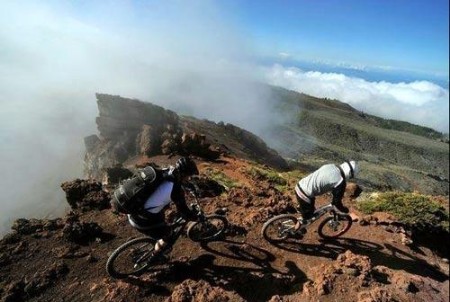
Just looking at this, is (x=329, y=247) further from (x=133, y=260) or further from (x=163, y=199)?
(x=163, y=199)

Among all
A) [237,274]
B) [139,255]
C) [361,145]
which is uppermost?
[139,255]

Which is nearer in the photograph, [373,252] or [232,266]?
[232,266]

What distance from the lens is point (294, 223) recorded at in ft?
30.1

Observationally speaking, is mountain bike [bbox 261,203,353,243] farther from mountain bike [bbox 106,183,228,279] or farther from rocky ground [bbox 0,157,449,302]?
mountain bike [bbox 106,183,228,279]

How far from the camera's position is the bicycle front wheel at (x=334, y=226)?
9328 mm

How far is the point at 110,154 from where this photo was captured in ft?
87.5

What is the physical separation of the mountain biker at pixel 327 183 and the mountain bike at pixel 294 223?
0.37m

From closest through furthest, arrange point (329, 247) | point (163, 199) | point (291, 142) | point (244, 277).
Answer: point (163, 199)
point (244, 277)
point (329, 247)
point (291, 142)

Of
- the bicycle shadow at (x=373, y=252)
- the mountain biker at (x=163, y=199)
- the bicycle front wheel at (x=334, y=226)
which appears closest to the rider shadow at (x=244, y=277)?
the bicycle shadow at (x=373, y=252)

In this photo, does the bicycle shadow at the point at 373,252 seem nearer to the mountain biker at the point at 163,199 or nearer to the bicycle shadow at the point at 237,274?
the bicycle shadow at the point at 237,274

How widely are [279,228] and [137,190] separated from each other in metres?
4.35

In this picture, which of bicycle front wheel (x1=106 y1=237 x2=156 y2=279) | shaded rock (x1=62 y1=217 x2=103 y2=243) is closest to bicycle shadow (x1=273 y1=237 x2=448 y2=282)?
bicycle front wheel (x1=106 y1=237 x2=156 y2=279)

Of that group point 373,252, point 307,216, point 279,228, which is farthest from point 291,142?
point 307,216

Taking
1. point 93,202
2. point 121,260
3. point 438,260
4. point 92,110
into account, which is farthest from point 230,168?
point 92,110
